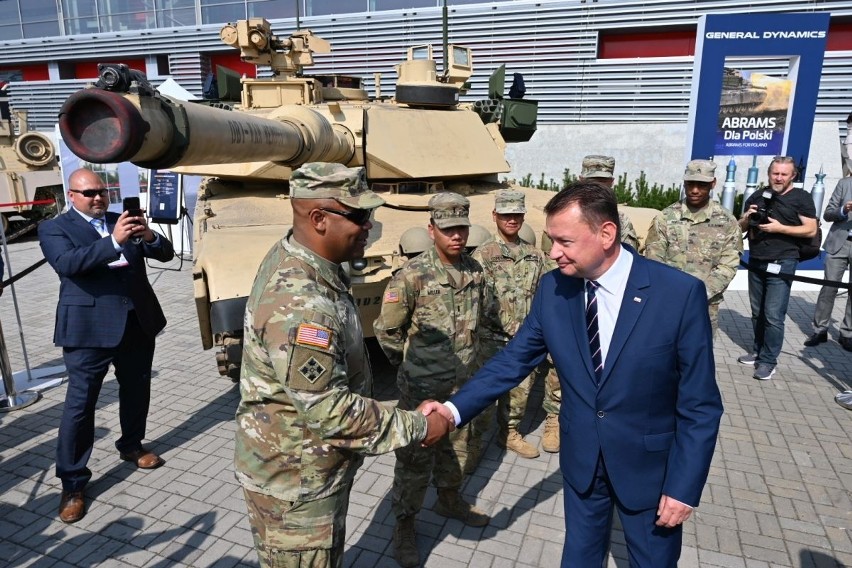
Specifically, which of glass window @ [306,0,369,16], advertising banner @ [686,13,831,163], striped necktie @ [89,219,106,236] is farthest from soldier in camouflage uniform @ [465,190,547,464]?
glass window @ [306,0,369,16]

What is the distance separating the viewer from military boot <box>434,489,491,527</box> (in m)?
4.05

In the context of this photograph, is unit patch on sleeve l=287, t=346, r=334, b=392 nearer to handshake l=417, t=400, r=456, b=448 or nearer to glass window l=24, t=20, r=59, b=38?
handshake l=417, t=400, r=456, b=448

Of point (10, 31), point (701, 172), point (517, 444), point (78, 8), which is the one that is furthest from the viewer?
point (10, 31)

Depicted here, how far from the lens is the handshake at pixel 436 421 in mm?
2576

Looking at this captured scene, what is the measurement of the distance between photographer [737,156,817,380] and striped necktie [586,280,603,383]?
446cm

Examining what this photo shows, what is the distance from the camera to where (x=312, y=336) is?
220 cm

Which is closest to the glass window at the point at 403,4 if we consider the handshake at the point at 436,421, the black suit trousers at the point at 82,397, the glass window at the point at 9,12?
the glass window at the point at 9,12

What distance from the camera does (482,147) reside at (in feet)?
23.8

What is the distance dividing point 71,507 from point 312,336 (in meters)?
3.06

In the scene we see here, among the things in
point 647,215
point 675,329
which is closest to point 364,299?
point 675,329

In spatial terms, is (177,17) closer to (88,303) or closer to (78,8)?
(78,8)

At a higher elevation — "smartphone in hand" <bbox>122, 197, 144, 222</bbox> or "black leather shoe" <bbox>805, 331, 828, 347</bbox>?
"smartphone in hand" <bbox>122, 197, 144, 222</bbox>

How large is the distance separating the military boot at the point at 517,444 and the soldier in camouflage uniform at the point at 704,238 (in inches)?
81.0

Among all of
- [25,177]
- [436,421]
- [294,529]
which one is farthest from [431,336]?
[25,177]
